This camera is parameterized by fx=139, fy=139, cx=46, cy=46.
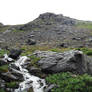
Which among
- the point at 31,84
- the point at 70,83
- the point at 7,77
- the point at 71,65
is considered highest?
the point at 71,65

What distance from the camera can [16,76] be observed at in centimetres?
1955

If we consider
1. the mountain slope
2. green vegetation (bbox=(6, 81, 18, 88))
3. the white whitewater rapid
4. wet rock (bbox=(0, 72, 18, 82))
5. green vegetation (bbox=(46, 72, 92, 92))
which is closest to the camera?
green vegetation (bbox=(46, 72, 92, 92))

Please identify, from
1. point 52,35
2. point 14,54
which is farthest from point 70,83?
point 52,35

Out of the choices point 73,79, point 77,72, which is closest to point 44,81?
point 73,79

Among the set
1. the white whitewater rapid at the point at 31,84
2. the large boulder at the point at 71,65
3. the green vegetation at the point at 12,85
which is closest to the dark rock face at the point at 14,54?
the large boulder at the point at 71,65

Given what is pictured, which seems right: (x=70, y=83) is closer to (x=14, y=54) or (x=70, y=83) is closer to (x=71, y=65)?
(x=71, y=65)

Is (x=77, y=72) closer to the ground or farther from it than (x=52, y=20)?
closer to the ground

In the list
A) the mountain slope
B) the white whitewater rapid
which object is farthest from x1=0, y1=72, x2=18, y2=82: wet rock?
the mountain slope

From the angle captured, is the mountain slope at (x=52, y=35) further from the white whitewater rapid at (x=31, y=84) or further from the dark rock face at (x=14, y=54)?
the white whitewater rapid at (x=31, y=84)

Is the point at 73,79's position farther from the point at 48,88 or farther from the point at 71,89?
the point at 48,88

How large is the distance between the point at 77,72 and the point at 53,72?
381 cm

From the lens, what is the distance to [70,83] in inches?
701

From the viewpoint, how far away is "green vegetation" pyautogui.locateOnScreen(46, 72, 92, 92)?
16.5 m

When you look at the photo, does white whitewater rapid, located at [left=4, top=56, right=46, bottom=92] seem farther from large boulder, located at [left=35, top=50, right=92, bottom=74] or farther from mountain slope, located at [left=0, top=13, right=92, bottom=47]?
mountain slope, located at [left=0, top=13, right=92, bottom=47]
